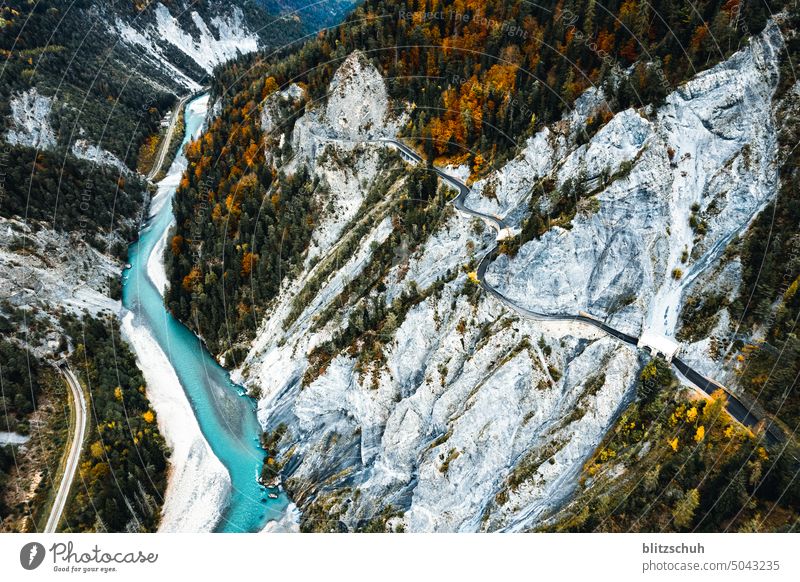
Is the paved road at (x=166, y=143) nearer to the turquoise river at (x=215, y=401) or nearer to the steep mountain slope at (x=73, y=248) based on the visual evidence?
the steep mountain slope at (x=73, y=248)

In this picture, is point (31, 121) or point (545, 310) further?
point (31, 121)

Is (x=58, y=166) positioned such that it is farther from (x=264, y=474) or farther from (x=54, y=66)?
(x=264, y=474)

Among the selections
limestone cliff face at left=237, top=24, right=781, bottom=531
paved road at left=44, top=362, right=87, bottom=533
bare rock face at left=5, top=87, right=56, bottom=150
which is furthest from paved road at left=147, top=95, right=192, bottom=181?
limestone cliff face at left=237, top=24, right=781, bottom=531

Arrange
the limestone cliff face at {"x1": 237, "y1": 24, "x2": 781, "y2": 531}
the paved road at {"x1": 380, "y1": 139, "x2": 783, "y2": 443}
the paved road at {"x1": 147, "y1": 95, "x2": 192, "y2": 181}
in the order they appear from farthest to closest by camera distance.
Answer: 1. the paved road at {"x1": 147, "y1": 95, "x2": 192, "y2": 181}
2. the limestone cliff face at {"x1": 237, "y1": 24, "x2": 781, "y2": 531}
3. the paved road at {"x1": 380, "y1": 139, "x2": 783, "y2": 443}

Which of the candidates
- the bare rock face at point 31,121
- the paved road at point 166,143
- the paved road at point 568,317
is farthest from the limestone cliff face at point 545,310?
the bare rock face at point 31,121

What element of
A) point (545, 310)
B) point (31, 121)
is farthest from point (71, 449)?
point (31, 121)

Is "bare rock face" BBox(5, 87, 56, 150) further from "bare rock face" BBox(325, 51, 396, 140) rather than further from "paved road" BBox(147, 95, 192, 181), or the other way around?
"bare rock face" BBox(325, 51, 396, 140)

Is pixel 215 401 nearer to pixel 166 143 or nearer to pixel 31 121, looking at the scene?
pixel 31 121
